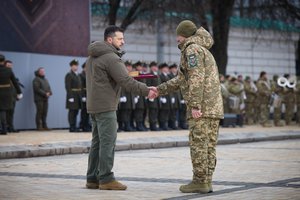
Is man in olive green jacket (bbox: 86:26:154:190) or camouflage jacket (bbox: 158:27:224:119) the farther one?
man in olive green jacket (bbox: 86:26:154:190)

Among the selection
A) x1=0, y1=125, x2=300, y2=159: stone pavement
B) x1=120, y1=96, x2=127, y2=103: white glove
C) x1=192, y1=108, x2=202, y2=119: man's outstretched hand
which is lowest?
x1=0, y1=125, x2=300, y2=159: stone pavement

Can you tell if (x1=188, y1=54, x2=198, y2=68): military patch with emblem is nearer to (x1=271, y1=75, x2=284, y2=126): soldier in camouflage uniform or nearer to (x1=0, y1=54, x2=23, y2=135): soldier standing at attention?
(x1=0, y1=54, x2=23, y2=135): soldier standing at attention

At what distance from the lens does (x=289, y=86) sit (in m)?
34.3

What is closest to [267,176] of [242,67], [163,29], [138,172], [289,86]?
[138,172]

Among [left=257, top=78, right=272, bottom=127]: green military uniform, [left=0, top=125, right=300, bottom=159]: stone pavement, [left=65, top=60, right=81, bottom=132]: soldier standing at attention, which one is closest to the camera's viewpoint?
[left=0, top=125, right=300, bottom=159]: stone pavement

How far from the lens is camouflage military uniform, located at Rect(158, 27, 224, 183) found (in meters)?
10.8

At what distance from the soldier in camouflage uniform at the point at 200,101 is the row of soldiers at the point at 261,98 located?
20.8 metres

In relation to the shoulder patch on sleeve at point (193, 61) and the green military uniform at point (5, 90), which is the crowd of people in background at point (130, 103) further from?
the shoulder patch on sleeve at point (193, 61)

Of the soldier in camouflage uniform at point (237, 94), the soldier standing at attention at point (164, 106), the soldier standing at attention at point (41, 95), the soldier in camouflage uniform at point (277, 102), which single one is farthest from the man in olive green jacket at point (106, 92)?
the soldier in camouflage uniform at point (277, 102)

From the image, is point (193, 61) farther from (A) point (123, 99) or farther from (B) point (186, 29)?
(A) point (123, 99)

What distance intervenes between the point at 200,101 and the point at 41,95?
52.0 feet

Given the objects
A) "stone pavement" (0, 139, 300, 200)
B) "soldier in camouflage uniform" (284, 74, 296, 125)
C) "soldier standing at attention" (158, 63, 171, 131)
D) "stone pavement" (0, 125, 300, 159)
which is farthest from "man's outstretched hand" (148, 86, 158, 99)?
"soldier in camouflage uniform" (284, 74, 296, 125)

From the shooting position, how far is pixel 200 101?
10.8 m

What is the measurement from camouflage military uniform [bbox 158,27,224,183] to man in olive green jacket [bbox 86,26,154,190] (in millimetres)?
765
